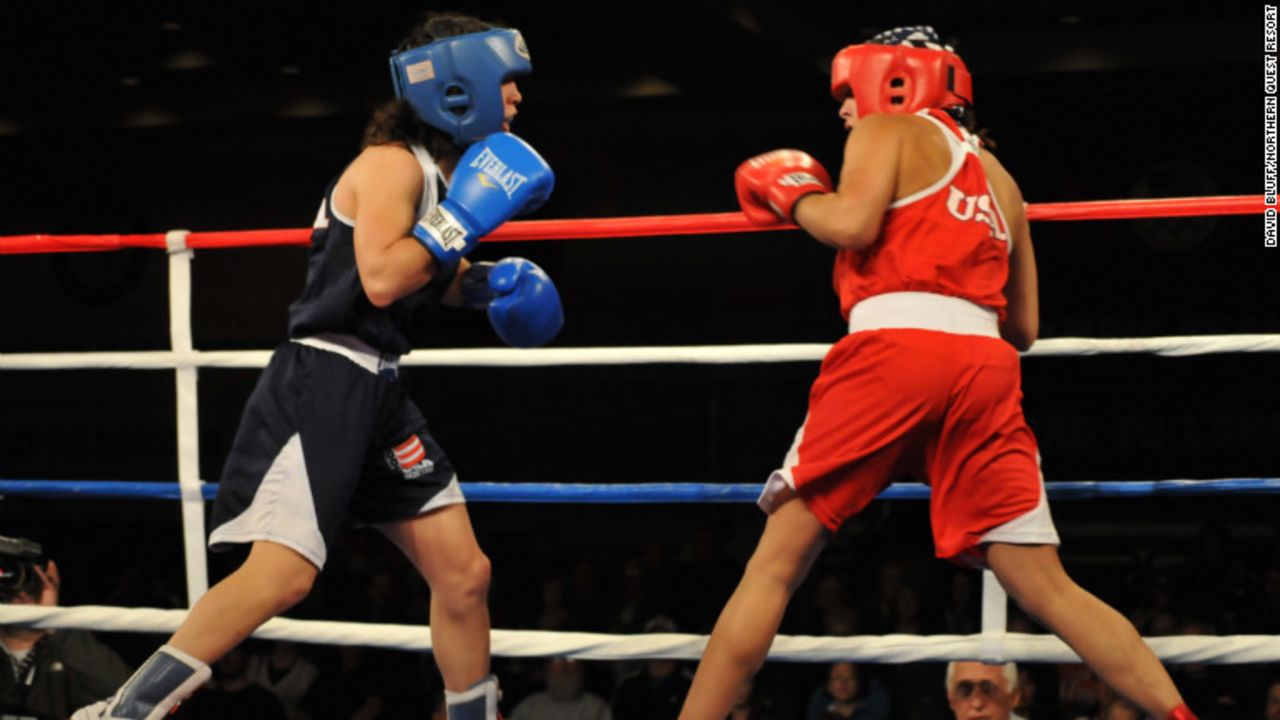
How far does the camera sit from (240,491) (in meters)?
1.85

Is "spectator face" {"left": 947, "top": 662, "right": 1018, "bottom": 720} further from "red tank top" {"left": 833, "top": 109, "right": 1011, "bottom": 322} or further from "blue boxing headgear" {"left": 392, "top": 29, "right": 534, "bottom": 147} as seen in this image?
"blue boxing headgear" {"left": 392, "top": 29, "right": 534, "bottom": 147}

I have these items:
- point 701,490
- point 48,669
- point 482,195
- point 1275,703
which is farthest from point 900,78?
point 1275,703

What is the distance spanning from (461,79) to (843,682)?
261cm

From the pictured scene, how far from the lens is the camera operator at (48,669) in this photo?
2.79 meters

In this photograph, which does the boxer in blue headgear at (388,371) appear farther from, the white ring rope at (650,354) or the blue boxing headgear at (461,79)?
the white ring rope at (650,354)

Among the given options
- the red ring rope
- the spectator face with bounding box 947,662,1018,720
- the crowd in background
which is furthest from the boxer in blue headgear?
the crowd in background

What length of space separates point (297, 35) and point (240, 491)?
19.0 ft

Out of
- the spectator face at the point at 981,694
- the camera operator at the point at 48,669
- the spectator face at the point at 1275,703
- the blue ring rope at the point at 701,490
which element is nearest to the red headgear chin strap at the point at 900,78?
the blue ring rope at the point at 701,490

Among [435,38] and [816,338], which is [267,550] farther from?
[816,338]

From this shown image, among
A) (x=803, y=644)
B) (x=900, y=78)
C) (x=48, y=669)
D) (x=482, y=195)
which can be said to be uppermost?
(x=900, y=78)

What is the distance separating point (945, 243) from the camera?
183cm

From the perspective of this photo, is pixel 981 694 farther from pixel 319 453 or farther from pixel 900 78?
pixel 319 453

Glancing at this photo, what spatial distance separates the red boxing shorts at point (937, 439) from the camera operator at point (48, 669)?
1636 mm

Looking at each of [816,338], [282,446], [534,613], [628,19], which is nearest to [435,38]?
[282,446]
